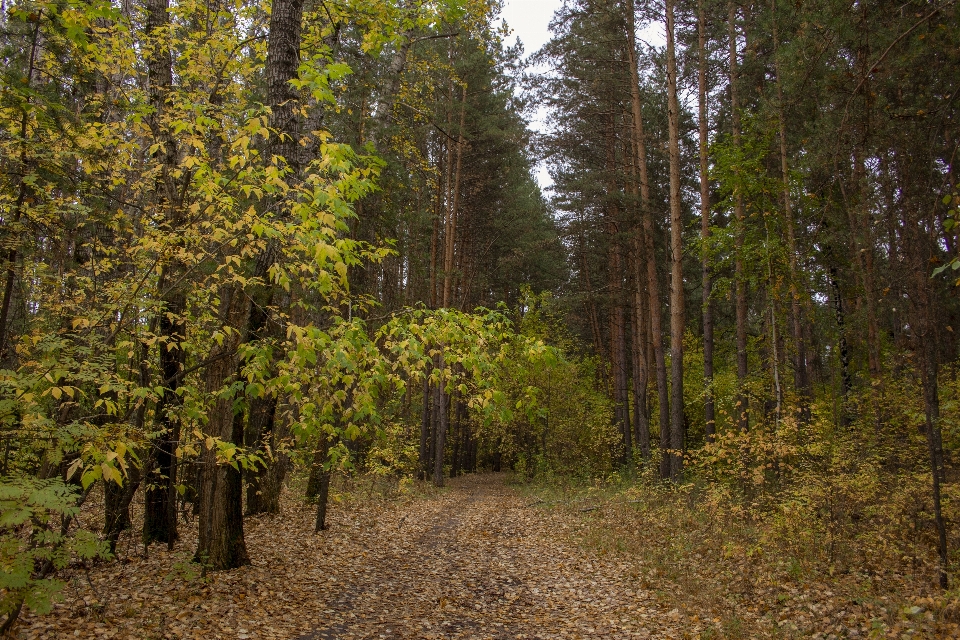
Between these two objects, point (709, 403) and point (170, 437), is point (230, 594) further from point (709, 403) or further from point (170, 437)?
point (709, 403)

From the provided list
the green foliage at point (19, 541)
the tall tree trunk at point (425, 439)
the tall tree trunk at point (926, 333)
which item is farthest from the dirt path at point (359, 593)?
the tall tree trunk at point (425, 439)

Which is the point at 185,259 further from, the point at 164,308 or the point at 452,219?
the point at 452,219

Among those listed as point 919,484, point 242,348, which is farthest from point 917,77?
point 242,348

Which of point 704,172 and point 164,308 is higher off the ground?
point 704,172

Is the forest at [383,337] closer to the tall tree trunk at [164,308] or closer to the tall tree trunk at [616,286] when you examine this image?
the tall tree trunk at [164,308]

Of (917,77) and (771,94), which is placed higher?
(771,94)

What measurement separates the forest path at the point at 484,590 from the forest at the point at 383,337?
0.23 feet

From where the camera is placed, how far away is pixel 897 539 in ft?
24.6

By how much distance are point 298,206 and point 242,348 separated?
1.32 metres

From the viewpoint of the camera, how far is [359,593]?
694 cm

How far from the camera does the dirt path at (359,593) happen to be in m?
5.38

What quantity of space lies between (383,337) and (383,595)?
11.5ft

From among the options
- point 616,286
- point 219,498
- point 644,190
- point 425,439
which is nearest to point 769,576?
point 219,498

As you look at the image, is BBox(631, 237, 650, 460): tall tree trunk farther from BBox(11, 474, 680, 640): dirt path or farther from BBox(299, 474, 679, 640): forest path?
BBox(11, 474, 680, 640): dirt path
